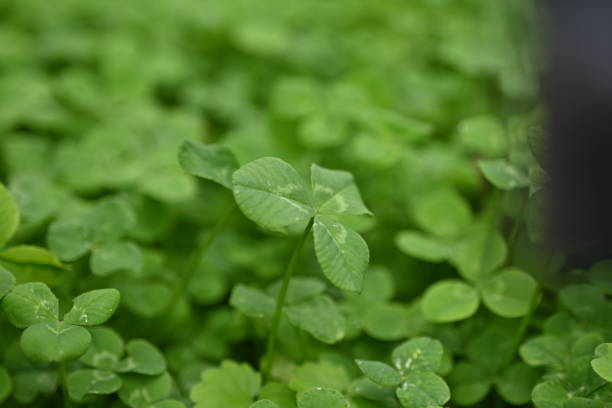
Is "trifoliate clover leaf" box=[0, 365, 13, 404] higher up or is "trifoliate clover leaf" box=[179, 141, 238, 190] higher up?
"trifoliate clover leaf" box=[179, 141, 238, 190]

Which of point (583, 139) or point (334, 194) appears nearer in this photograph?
point (334, 194)

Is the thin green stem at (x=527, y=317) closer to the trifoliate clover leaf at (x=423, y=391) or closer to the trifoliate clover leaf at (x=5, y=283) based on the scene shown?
the trifoliate clover leaf at (x=423, y=391)

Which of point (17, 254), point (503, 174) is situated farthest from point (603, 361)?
point (17, 254)

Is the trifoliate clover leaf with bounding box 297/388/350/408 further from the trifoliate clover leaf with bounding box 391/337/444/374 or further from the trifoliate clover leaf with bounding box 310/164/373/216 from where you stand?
the trifoliate clover leaf with bounding box 310/164/373/216

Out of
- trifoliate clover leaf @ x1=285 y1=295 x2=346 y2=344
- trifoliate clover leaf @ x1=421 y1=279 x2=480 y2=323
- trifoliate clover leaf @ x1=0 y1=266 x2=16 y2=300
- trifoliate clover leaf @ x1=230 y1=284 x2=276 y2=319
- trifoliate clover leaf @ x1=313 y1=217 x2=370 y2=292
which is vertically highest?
trifoliate clover leaf @ x1=313 y1=217 x2=370 y2=292

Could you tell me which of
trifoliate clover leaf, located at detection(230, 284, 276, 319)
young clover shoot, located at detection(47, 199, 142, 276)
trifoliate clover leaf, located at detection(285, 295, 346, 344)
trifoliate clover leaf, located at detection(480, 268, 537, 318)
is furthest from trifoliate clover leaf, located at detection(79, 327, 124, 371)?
trifoliate clover leaf, located at detection(480, 268, 537, 318)

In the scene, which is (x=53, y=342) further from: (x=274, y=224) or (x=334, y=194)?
(x=334, y=194)

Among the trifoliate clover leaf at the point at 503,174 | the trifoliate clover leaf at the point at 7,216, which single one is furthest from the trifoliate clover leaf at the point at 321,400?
the trifoliate clover leaf at the point at 7,216

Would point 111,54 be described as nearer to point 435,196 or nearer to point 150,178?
point 150,178

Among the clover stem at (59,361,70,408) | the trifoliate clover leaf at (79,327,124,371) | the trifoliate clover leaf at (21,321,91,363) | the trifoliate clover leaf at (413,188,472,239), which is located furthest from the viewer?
the trifoliate clover leaf at (413,188,472,239)
